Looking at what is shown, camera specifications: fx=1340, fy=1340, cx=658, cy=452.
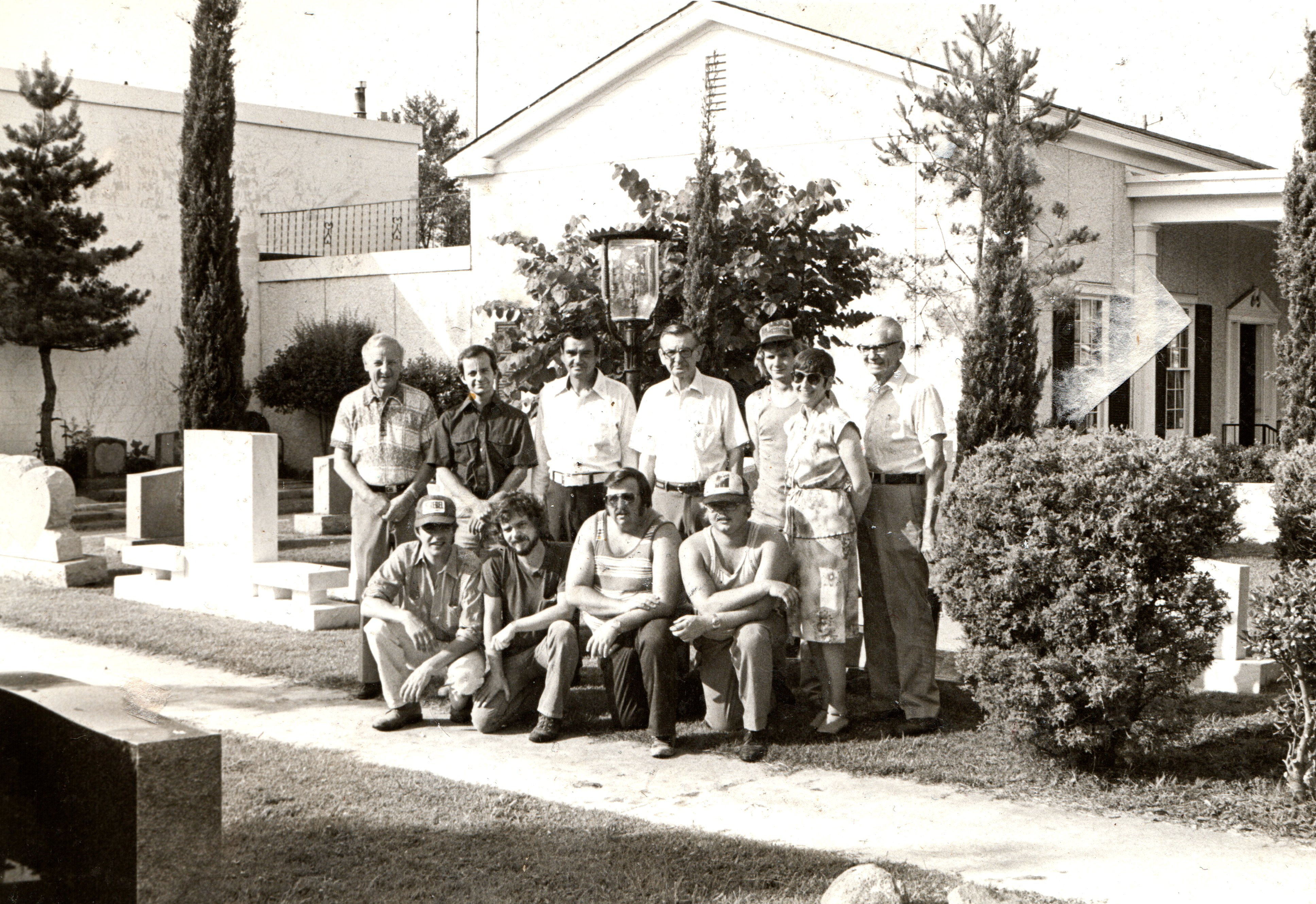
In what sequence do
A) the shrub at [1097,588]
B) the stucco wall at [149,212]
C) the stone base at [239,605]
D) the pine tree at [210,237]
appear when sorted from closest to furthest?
the shrub at [1097,588] < the stone base at [239,605] < the pine tree at [210,237] < the stucco wall at [149,212]

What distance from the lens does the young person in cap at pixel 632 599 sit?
6363 millimetres

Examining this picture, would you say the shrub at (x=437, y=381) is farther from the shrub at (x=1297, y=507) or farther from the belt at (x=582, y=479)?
the shrub at (x=1297, y=507)

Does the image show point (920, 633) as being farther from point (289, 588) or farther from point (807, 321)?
point (289, 588)

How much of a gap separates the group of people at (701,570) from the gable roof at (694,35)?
946 centimetres

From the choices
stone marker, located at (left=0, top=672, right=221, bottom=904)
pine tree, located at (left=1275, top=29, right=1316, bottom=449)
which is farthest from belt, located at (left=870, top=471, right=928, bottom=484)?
pine tree, located at (left=1275, top=29, right=1316, bottom=449)

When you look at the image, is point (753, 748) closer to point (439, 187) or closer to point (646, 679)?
point (646, 679)

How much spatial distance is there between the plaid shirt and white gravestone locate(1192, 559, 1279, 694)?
4.52 m

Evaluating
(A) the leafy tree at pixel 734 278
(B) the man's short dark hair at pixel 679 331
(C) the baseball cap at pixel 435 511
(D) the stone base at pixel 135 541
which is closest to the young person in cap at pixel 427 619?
(C) the baseball cap at pixel 435 511

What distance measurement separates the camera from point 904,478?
6.72 meters

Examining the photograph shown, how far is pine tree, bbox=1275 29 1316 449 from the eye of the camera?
13648mm

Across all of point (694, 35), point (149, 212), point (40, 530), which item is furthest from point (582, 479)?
point (149, 212)

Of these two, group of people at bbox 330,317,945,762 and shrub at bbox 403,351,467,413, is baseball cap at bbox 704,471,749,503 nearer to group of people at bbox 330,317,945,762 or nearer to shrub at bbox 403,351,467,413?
group of people at bbox 330,317,945,762

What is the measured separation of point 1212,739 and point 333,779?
13.4ft

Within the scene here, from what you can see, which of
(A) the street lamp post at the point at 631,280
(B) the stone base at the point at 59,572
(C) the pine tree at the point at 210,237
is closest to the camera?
(A) the street lamp post at the point at 631,280
